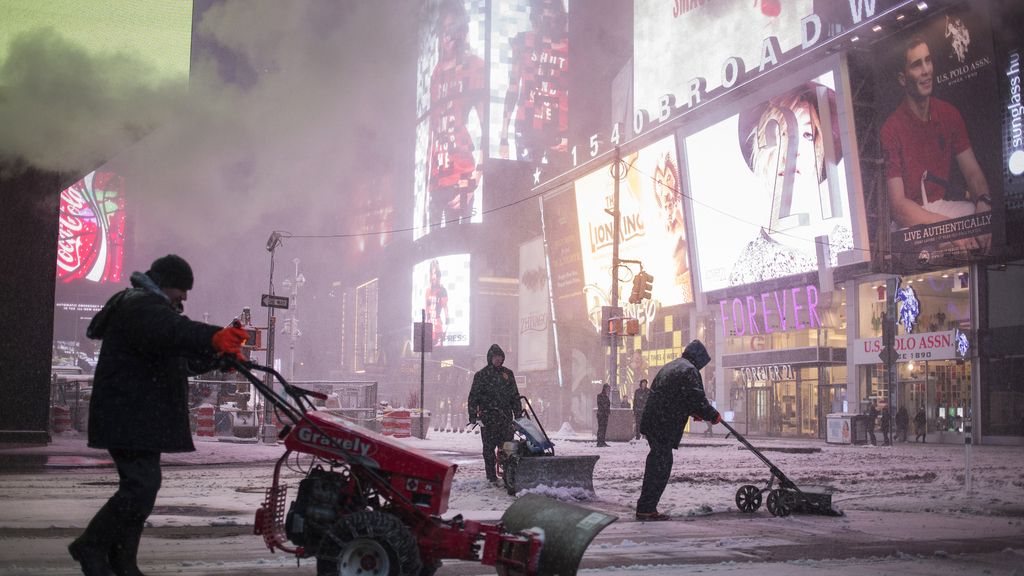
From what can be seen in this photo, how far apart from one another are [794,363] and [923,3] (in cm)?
→ 1527

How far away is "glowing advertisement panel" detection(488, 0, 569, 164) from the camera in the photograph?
340ft

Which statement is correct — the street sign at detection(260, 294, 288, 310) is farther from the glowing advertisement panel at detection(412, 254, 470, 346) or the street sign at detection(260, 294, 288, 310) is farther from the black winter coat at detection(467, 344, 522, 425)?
the glowing advertisement panel at detection(412, 254, 470, 346)

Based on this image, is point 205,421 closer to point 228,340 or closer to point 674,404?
point 674,404

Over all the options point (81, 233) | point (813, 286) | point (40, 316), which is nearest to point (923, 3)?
point (813, 286)

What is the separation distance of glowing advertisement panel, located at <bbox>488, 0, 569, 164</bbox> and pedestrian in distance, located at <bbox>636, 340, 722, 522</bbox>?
9560 centimetres

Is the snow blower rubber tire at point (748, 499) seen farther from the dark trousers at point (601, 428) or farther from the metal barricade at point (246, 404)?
the metal barricade at point (246, 404)

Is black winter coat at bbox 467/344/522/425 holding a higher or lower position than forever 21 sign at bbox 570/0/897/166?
lower

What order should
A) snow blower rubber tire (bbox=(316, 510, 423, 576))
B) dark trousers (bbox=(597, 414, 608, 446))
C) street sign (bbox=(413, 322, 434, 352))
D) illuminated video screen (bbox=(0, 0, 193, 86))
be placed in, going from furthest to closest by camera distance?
street sign (bbox=(413, 322, 434, 352)) < dark trousers (bbox=(597, 414, 608, 446)) < illuminated video screen (bbox=(0, 0, 193, 86)) < snow blower rubber tire (bbox=(316, 510, 423, 576))

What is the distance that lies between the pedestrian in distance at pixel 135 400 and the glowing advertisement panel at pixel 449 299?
91.8 meters

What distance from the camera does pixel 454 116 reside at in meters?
105

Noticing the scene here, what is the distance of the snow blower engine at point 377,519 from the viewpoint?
171 inches

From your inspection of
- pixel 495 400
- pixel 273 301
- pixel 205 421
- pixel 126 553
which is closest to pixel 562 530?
pixel 126 553

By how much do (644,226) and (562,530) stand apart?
43.4 m

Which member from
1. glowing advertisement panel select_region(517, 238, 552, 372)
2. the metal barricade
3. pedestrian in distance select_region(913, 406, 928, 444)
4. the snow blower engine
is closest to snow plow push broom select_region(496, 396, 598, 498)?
the snow blower engine
